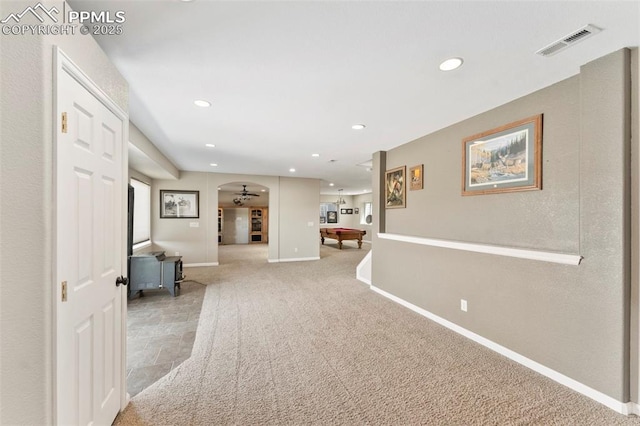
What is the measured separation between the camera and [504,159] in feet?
8.73

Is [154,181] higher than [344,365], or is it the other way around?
[154,181]

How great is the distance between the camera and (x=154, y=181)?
21.9 feet

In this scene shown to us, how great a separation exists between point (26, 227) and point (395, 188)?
4.11 metres

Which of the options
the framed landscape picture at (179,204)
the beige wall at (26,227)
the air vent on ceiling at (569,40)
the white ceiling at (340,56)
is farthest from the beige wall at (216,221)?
the air vent on ceiling at (569,40)

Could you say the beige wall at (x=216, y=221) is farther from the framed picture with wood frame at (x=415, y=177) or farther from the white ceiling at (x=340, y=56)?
the framed picture with wood frame at (x=415, y=177)

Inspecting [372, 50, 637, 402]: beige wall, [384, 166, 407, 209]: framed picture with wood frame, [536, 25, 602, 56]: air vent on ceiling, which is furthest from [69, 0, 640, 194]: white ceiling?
[384, 166, 407, 209]: framed picture with wood frame

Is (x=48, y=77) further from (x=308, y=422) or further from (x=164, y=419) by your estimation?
(x=308, y=422)

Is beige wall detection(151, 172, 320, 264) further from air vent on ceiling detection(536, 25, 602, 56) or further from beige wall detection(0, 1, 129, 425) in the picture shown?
air vent on ceiling detection(536, 25, 602, 56)

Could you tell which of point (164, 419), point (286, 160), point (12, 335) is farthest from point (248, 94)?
point (286, 160)

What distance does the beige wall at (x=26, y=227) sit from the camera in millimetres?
983

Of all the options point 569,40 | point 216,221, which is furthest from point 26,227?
point 216,221

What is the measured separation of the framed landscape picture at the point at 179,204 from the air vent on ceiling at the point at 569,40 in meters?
7.16

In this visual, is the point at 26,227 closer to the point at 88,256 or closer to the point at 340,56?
the point at 88,256

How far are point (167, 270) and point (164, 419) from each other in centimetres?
304
